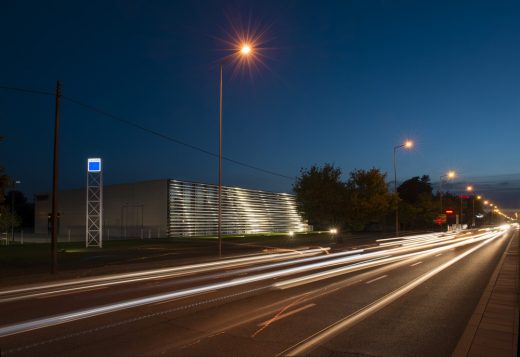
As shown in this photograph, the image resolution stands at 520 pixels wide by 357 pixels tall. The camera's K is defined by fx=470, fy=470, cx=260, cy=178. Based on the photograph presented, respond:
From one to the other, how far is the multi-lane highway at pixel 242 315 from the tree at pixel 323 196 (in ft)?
85.4

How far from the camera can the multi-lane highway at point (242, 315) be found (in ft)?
24.6

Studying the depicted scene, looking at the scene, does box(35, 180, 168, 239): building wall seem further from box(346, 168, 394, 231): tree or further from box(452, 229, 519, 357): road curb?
box(452, 229, 519, 357): road curb

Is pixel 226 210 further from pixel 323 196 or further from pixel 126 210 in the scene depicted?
pixel 323 196

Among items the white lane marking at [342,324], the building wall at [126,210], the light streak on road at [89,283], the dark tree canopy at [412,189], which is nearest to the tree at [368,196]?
the building wall at [126,210]

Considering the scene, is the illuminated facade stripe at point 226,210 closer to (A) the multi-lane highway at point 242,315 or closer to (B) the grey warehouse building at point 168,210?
(B) the grey warehouse building at point 168,210

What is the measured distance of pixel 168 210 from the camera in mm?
57344

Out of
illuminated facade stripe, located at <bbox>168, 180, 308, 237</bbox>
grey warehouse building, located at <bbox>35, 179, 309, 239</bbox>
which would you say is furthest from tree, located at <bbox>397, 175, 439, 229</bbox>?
grey warehouse building, located at <bbox>35, 179, 309, 239</bbox>

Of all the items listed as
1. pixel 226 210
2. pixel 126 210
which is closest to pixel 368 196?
pixel 226 210

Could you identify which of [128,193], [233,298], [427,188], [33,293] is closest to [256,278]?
[233,298]

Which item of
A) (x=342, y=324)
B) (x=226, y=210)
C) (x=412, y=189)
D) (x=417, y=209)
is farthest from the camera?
(x=412, y=189)

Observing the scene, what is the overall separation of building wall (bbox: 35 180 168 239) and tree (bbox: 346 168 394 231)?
22849 mm

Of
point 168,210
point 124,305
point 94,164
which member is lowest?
point 124,305

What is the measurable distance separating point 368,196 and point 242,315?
4298cm

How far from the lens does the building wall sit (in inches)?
2279
